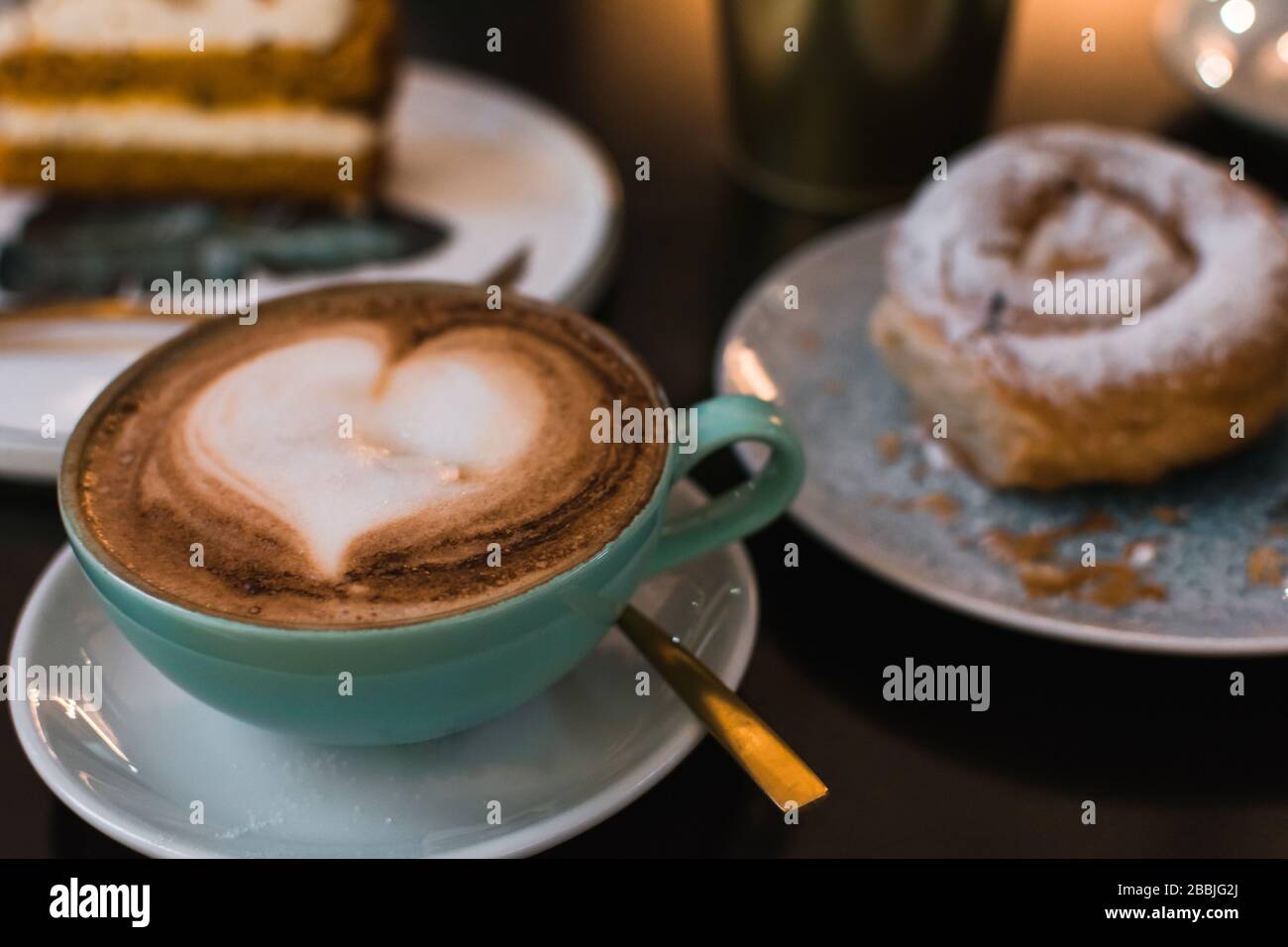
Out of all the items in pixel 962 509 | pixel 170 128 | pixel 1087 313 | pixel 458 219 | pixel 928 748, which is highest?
pixel 170 128

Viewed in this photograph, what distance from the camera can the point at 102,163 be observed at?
4.78 feet

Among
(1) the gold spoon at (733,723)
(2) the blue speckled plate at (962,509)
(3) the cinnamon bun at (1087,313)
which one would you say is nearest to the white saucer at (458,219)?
(2) the blue speckled plate at (962,509)

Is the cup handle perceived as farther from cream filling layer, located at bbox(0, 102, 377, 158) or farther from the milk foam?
cream filling layer, located at bbox(0, 102, 377, 158)

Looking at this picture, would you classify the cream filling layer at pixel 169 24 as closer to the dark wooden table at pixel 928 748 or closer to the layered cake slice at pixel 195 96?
the layered cake slice at pixel 195 96

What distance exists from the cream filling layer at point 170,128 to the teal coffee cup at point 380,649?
2.61 ft

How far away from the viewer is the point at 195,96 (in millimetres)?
1458

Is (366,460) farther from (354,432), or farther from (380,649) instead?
(380,649)

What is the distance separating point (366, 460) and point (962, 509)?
438 millimetres

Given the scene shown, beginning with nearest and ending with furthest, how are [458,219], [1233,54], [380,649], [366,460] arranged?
[380,649], [366,460], [458,219], [1233,54]

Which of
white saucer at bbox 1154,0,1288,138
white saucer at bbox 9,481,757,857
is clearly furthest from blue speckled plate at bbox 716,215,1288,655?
white saucer at bbox 1154,0,1288,138

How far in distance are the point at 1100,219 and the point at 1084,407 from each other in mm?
192

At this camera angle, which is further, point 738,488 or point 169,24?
point 169,24

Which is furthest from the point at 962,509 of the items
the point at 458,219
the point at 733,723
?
the point at 458,219
